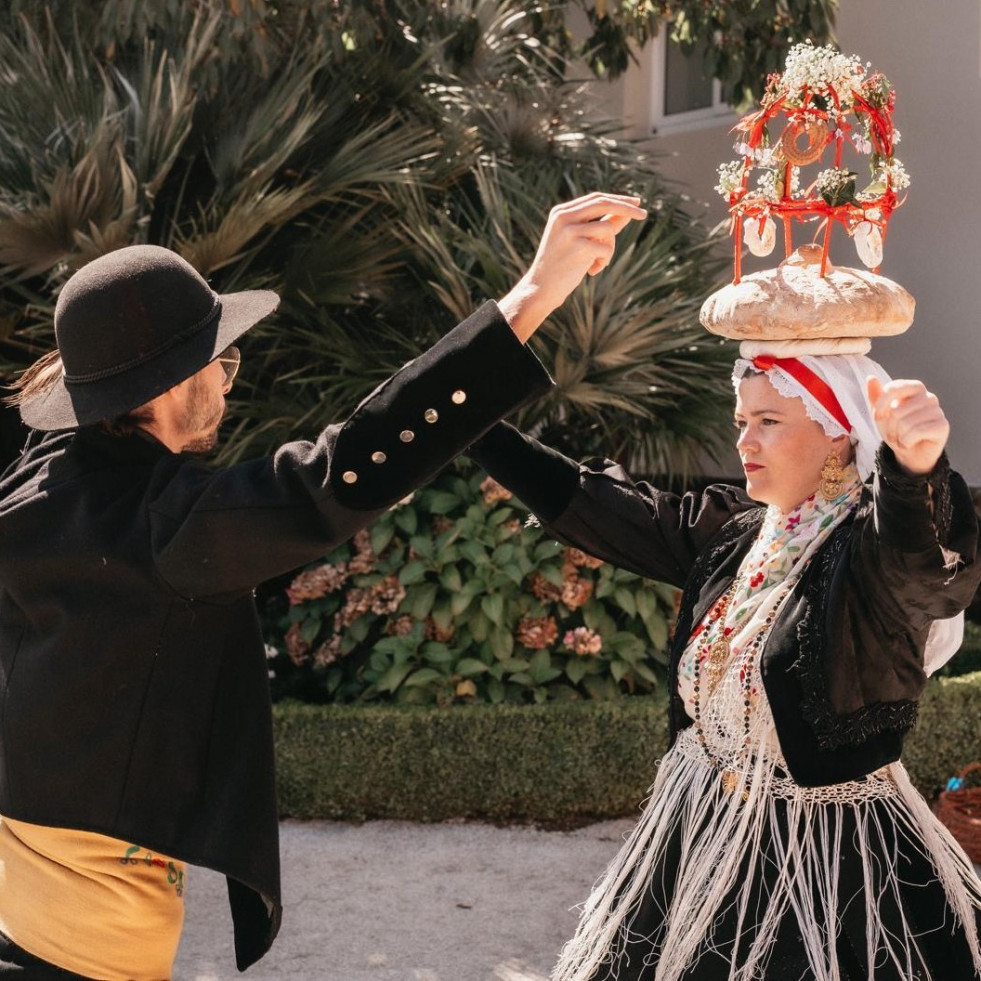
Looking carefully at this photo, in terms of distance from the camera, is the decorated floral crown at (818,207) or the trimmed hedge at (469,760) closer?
the decorated floral crown at (818,207)

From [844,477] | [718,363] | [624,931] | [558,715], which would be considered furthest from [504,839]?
[844,477]

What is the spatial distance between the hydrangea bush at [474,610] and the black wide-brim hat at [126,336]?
3.22 metres

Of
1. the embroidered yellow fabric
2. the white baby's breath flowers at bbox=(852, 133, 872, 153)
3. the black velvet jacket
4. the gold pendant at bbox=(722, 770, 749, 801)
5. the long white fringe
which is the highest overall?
the white baby's breath flowers at bbox=(852, 133, 872, 153)

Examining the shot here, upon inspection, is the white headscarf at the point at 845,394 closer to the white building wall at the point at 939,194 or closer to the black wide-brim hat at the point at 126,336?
the black wide-brim hat at the point at 126,336

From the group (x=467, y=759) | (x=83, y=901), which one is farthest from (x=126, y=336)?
(x=467, y=759)

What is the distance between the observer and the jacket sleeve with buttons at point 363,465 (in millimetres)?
1614

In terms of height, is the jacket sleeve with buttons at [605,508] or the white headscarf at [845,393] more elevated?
the white headscarf at [845,393]

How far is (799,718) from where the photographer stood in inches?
84.8

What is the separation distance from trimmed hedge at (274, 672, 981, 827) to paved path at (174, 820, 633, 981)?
91mm

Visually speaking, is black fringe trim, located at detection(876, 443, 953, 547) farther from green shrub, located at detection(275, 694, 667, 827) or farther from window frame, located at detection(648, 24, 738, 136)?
window frame, located at detection(648, 24, 738, 136)

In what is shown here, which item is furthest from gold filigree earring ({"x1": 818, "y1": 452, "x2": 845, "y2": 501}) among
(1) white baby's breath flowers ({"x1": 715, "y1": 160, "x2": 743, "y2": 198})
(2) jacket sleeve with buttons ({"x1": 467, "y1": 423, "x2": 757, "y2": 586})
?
(1) white baby's breath flowers ({"x1": 715, "y1": 160, "x2": 743, "y2": 198})

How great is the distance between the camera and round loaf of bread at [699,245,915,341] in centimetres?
217

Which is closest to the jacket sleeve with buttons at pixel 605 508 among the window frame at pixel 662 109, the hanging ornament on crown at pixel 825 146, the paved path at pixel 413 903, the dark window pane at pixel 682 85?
the hanging ornament on crown at pixel 825 146

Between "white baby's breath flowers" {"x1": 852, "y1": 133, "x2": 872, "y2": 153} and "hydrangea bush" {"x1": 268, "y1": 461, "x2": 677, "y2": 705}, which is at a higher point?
"white baby's breath flowers" {"x1": 852, "y1": 133, "x2": 872, "y2": 153}
